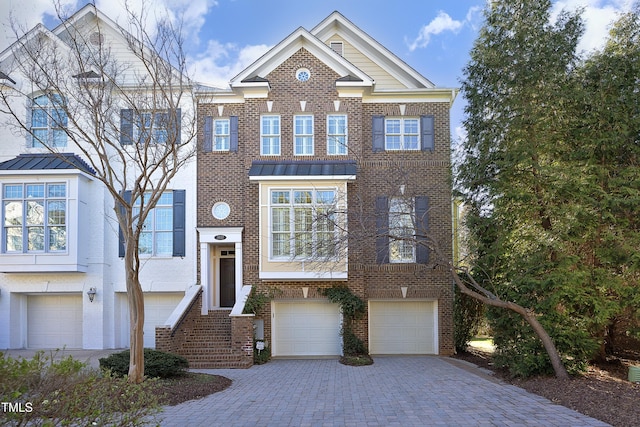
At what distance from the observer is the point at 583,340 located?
11.0m

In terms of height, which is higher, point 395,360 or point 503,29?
point 503,29

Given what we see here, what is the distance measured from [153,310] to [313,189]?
696 cm

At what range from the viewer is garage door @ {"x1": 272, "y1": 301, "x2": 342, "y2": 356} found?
16719 mm

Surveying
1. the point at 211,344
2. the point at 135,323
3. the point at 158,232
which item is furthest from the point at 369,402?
the point at 158,232

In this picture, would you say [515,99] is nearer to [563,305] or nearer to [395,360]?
[563,305]

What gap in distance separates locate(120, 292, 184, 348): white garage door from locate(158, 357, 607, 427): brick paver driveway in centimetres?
482

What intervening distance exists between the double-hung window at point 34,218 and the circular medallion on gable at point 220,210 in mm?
4575

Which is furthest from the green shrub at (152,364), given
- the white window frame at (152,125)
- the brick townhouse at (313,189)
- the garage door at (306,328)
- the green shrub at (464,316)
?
the green shrub at (464,316)

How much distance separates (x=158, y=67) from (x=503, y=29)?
816 centimetres


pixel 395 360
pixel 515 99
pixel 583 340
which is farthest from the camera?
pixel 395 360

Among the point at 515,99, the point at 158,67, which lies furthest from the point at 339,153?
the point at 158,67

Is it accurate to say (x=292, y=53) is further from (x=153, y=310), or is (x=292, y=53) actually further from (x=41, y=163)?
(x=153, y=310)

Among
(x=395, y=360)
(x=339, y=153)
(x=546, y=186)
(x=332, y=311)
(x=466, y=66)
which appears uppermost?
(x=466, y=66)

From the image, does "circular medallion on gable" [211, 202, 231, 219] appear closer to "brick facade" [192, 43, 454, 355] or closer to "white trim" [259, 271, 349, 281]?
"brick facade" [192, 43, 454, 355]
